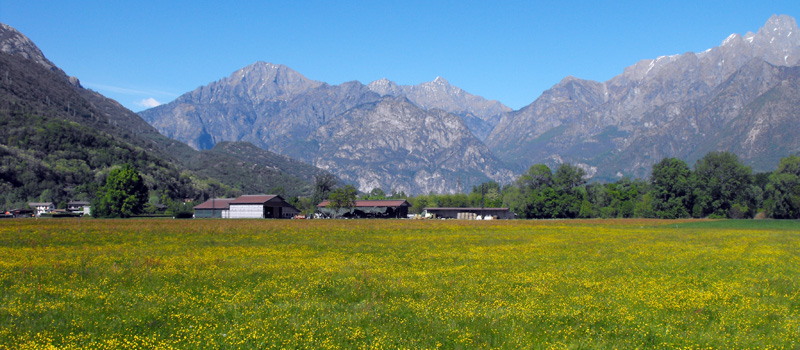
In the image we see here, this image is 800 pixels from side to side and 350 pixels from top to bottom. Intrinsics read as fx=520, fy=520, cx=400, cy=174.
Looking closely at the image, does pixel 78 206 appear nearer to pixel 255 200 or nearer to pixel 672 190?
pixel 255 200

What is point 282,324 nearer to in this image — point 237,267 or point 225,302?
point 225,302

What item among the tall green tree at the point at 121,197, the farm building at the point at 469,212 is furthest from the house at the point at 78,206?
the farm building at the point at 469,212

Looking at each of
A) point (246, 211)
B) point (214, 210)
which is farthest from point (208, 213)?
point (246, 211)

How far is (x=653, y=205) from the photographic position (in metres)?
125

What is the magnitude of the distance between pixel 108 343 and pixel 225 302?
4242mm

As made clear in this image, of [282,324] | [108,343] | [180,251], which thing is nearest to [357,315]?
[282,324]

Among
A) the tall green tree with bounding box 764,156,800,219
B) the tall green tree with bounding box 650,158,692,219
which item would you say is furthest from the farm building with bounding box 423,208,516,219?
Answer: the tall green tree with bounding box 764,156,800,219

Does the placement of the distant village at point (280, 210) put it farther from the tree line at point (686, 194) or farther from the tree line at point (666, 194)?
the tree line at point (686, 194)

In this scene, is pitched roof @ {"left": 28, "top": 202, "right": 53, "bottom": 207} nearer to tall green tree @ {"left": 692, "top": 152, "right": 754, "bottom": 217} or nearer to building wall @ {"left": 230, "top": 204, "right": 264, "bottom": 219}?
building wall @ {"left": 230, "top": 204, "right": 264, "bottom": 219}

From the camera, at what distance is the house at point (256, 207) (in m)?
136

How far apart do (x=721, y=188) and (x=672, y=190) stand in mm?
11503

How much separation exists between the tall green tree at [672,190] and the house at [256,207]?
96.4 metres

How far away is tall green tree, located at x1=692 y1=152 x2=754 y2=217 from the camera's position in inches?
4764

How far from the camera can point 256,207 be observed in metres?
138
